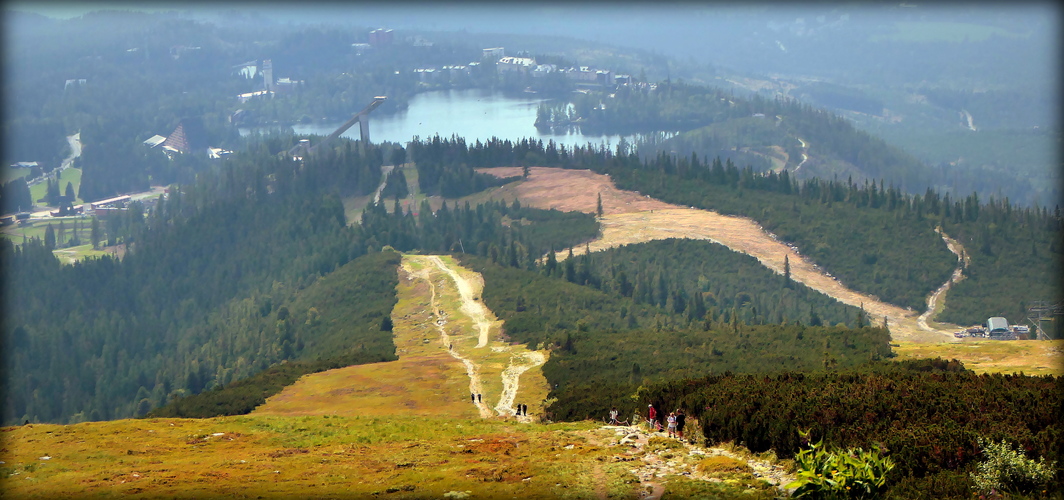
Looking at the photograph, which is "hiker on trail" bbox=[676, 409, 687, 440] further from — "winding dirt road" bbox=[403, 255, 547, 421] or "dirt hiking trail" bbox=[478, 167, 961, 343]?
"dirt hiking trail" bbox=[478, 167, 961, 343]

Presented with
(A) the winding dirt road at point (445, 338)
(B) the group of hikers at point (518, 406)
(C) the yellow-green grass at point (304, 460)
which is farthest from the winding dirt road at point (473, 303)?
(C) the yellow-green grass at point (304, 460)

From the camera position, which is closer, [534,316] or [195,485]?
[195,485]

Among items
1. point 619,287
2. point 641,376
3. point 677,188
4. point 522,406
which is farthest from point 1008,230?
point 522,406

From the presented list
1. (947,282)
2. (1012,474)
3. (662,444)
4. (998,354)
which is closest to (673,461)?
(662,444)

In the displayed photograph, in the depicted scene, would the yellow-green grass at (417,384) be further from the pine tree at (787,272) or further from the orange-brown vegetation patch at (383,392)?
the pine tree at (787,272)

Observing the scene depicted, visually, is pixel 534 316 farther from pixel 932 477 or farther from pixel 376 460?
pixel 932 477

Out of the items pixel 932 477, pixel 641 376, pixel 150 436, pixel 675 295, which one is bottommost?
pixel 675 295
